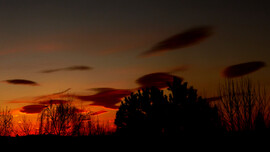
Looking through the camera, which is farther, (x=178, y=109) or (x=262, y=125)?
(x=178, y=109)

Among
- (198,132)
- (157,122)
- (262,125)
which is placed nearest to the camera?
(262,125)

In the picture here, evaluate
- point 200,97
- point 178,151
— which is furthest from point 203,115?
point 178,151

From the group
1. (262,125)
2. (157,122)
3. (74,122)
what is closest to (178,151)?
(262,125)

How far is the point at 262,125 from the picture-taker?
63.3 feet

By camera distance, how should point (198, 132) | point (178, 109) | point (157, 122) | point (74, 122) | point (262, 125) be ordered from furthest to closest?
point (74, 122)
point (157, 122)
point (178, 109)
point (198, 132)
point (262, 125)

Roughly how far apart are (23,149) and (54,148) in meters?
1.82

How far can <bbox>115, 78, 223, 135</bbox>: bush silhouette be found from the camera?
25.4 metres

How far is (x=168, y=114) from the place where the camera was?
2855 centimetres

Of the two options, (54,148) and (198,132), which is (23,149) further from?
(198,132)

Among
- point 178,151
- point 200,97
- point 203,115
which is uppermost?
point 200,97

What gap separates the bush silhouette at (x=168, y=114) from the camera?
25439 mm

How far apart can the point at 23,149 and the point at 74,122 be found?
2633 cm

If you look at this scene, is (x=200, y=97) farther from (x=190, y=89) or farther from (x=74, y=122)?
(x=74, y=122)

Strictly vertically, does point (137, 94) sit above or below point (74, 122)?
above
